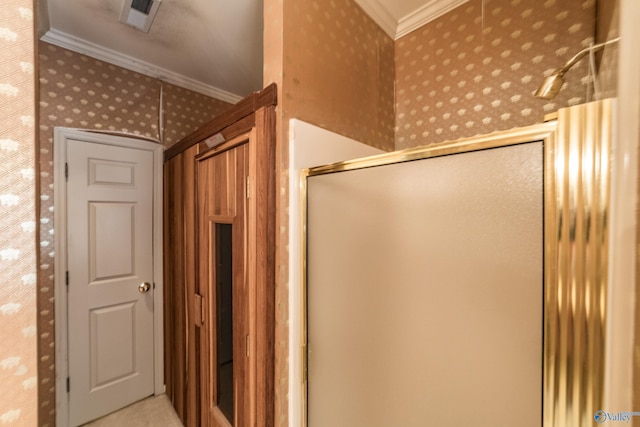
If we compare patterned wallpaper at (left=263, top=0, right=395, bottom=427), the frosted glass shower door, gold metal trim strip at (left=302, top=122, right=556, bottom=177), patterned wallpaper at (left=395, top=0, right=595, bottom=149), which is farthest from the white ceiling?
the frosted glass shower door

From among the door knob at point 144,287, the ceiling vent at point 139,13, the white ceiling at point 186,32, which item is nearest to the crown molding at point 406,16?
the white ceiling at point 186,32

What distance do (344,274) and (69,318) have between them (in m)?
2.05

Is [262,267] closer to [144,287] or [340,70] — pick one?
[340,70]

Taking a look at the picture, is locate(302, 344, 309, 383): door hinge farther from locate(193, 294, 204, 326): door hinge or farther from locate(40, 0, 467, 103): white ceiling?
locate(40, 0, 467, 103): white ceiling

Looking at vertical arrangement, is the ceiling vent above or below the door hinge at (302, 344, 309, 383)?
above

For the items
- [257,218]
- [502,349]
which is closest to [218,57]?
[257,218]

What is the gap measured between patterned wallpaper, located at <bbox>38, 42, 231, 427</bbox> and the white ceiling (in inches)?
3.7

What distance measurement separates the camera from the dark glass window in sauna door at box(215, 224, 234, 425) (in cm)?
122

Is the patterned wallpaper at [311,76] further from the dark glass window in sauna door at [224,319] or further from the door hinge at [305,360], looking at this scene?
the dark glass window in sauna door at [224,319]

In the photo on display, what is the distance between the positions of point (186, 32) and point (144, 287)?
189 cm

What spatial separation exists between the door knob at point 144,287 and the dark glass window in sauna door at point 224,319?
Result: 3.40ft

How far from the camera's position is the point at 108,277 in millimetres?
1791

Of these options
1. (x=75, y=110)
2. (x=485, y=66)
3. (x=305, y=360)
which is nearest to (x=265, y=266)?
(x=305, y=360)

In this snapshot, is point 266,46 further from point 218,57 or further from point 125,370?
point 125,370
